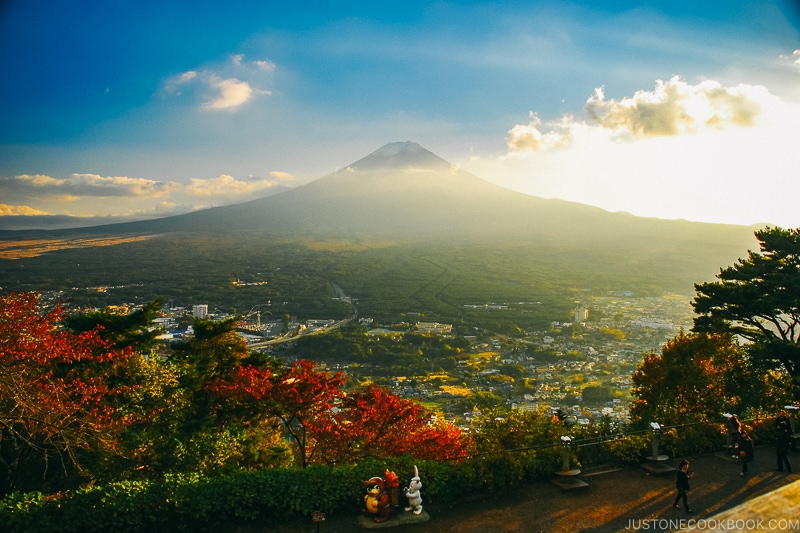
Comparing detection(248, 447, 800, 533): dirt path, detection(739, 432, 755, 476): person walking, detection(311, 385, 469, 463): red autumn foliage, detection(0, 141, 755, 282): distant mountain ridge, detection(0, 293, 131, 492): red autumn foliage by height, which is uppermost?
detection(0, 141, 755, 282): distant mountain ridge

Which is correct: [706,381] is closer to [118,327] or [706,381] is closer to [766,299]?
[766,299]

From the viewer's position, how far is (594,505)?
246 inches

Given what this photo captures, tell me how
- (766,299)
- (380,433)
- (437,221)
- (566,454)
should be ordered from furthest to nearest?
(437,221)
(766,299)
(380,433)
(566,454)

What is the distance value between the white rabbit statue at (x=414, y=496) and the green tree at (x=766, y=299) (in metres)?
10.0

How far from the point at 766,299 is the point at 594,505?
938 cm

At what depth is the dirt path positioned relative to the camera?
572cm

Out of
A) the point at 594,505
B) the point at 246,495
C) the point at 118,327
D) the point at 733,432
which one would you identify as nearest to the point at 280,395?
the point at 118,327

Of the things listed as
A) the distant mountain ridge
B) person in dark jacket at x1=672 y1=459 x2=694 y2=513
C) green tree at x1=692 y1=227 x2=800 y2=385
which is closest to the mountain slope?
the distant mountain ridge

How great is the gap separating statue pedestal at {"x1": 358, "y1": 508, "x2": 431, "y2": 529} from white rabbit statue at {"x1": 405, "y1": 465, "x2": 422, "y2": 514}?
0.19 ft

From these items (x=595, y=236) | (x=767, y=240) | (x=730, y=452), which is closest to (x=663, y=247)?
(x=595, y=236)

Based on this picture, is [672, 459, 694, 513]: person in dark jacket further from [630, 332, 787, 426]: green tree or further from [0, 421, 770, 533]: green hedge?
[630, 332, 787, 426]: green tree

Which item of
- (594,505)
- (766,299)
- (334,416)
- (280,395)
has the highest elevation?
(766,299)

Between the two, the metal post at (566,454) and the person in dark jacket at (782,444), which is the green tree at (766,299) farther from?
the metal post at (566,454)

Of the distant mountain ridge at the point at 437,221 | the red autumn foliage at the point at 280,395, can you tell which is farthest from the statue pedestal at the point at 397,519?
the distant mountain ridge at the point at 437,221
